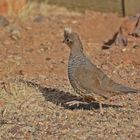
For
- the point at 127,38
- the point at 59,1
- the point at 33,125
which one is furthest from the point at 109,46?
the point at 33,125

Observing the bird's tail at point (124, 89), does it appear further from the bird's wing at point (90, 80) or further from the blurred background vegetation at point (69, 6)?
the blurred background vegetation at point (69, 6)

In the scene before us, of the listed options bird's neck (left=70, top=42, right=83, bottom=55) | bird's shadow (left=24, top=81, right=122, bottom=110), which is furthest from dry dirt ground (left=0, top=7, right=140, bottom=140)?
bird's neck (left=70, top=42, right=83, bottom=55)

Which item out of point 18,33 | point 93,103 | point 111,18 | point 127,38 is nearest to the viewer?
point 93,103

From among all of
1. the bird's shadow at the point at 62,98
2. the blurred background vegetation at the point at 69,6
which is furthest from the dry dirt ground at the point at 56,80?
the blurred background vegetation at the point at 69,6

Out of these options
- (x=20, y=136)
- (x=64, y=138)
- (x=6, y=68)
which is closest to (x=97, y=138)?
(x=64, y=138)

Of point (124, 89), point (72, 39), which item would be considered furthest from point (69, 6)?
point (124, 89)

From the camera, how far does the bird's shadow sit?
7656mm

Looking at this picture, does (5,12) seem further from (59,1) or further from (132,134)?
(132,134)

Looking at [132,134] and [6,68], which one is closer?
[132,134]

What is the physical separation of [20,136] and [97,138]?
30.1 inches

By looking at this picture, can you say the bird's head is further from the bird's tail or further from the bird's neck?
the bird's tail

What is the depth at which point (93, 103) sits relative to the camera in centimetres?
779

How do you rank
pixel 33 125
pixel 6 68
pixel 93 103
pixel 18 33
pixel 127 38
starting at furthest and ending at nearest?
pixel 18 33, pixel 127 38, pixel 6 68, pixel 93 103, pixel 33 125

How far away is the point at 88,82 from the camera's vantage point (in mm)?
7309
